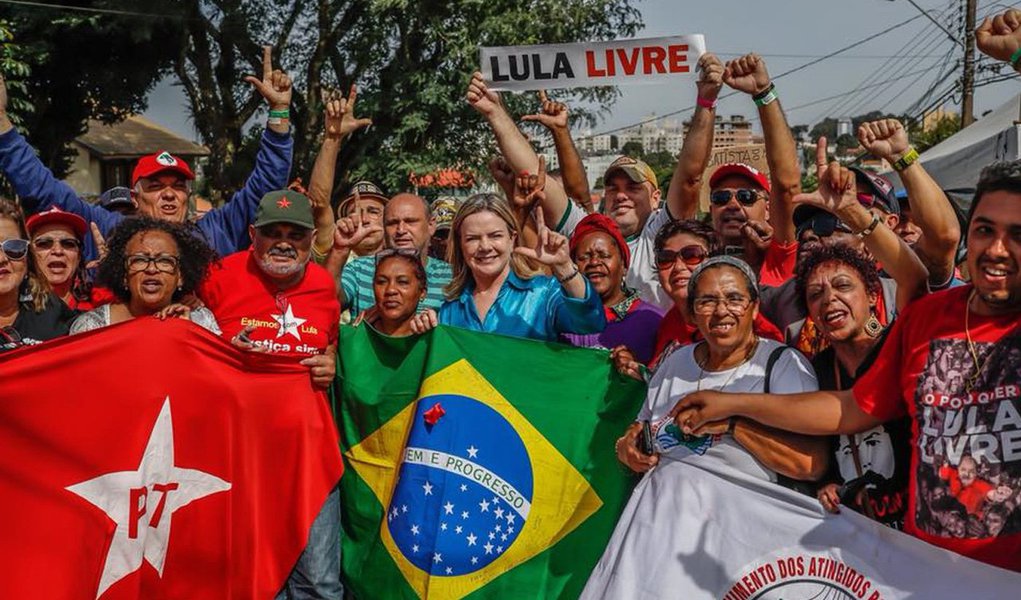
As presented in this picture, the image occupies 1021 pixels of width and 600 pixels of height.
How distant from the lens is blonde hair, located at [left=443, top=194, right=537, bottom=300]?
190 inches

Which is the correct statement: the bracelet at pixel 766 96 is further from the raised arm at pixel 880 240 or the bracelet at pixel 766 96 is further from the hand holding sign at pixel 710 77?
the raised arm at pixel 880 240

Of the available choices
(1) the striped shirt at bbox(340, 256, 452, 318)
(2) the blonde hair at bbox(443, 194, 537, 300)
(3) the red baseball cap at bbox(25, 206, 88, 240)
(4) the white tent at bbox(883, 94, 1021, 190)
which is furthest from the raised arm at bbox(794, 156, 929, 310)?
(4) the white tent at bbox(883, 94, 1021, 190)

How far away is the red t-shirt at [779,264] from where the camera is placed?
5.02 meters

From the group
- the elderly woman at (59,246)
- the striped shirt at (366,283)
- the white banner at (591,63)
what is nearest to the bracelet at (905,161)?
the white banner at (591,63)

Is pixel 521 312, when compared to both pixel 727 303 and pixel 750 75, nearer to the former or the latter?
pixel 727 303

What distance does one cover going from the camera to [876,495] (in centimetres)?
356

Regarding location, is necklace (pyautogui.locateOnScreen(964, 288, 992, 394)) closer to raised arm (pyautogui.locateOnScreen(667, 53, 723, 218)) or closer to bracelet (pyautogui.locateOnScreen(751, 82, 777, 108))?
bracelet (pyautogui.locateOnScreen(751, 82, 777, 108))

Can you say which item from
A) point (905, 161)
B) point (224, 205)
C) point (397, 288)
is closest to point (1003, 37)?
point (905, 161)

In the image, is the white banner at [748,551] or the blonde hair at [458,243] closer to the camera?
the white banner at [748,551]

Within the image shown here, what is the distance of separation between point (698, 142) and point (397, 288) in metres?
1.90

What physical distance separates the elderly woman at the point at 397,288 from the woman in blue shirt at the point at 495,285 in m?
0.16

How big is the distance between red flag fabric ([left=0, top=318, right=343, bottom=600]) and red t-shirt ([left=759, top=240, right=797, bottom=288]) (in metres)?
2.33

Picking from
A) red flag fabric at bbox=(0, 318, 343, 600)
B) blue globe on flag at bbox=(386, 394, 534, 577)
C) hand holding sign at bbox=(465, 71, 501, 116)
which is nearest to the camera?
red flag fabric at bbox=(0, 318, 343, 600)

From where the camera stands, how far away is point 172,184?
595 centimetres
